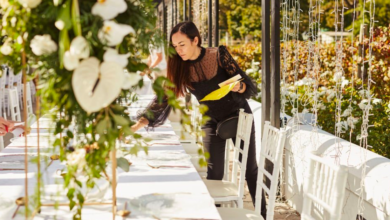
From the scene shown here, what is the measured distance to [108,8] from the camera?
3.57ft

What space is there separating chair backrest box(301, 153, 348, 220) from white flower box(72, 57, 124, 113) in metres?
0.80

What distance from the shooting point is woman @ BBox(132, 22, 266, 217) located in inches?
113

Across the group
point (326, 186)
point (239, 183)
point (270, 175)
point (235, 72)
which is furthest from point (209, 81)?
point (326, 186)

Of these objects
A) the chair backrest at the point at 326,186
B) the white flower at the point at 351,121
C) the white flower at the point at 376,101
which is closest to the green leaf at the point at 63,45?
the chair backrest at the point at 326,186

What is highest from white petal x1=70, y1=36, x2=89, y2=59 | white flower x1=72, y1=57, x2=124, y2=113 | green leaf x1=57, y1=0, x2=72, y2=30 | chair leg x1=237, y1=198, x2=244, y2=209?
green leaf x1=57, y1=0, x2=72, y2=30

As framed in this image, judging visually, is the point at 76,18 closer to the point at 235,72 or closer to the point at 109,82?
the point at 109,82

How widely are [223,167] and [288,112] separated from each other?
2020 millimetres

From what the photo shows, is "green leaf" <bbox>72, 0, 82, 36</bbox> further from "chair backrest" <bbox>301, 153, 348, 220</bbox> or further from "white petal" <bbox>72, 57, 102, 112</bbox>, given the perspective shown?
"chair backrest" <bbox>301, 153, 348, 220</bbox>

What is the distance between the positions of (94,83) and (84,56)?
6 cm

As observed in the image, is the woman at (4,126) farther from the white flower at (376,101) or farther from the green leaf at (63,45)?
the white flower at (376,101)

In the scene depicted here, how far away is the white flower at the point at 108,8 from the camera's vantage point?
1086mm

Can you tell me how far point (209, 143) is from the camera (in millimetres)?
3051

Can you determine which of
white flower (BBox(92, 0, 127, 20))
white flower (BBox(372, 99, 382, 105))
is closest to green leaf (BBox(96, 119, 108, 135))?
white flower (BBox(92, 0, 127, 20))

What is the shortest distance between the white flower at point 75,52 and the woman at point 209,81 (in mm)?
1731
